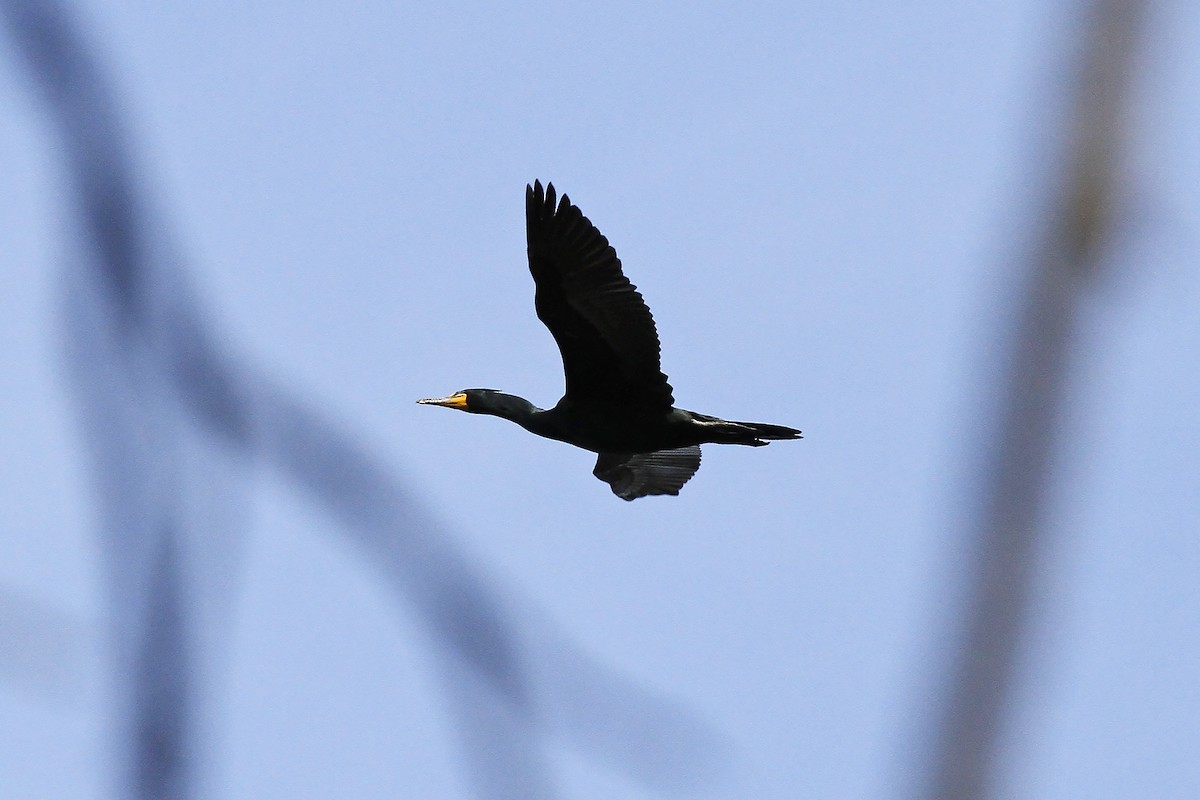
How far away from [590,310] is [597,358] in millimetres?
520

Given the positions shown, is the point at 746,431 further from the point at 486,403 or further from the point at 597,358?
the point at 486,403

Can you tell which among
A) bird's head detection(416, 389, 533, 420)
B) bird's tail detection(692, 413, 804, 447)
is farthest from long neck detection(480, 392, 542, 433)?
bird's tail detection(692, 413, 804, 447)

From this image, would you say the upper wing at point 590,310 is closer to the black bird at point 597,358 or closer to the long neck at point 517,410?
the black bird at point 597,358

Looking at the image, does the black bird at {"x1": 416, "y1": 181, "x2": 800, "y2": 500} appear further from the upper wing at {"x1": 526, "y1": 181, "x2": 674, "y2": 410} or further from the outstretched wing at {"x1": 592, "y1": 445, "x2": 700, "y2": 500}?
the outstretched wing at {"x1": 592, "y1": 445, "x2": 700, "y2": 500}

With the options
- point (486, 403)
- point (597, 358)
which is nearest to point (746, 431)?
point (597, 358)

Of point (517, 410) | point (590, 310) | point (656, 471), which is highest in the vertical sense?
point (590, 310)

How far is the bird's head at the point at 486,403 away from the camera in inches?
521

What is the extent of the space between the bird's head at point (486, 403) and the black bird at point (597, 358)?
0.01 meters

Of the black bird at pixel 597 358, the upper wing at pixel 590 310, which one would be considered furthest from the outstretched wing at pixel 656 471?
the upper wing at pixel 590 310

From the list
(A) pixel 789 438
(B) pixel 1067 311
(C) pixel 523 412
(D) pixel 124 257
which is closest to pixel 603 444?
(C) pixel 523 412

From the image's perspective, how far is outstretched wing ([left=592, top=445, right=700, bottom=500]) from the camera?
14742mm

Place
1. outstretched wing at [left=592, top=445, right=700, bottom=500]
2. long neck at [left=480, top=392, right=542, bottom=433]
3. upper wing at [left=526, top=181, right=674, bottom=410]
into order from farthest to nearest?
outstretched wing at [left=592, top=445, right=700, bottom=500] → long neck at [left=480, top=392, right=542, bottom=433] → upper wing at [left=526, top=181, right=674, bottom=410]

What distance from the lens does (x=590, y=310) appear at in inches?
482

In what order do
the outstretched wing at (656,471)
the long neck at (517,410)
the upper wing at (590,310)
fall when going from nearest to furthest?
1. the upper wing at (590,310)
2. the long neck at (517,410)
3. the outstretched wing at (656,471)
